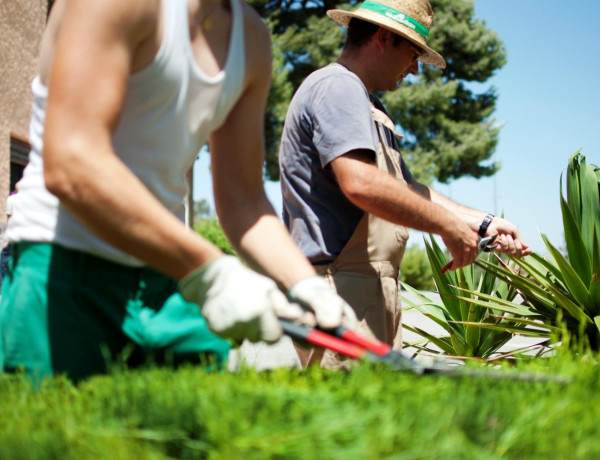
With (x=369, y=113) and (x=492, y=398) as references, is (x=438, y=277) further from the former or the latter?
(x=492, y=398)

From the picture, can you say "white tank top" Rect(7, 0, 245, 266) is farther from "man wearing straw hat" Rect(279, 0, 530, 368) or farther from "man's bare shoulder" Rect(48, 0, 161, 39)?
"man wearing straw hat" Rect(279, 0, 530, 368)

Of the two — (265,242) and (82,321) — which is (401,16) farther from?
(82,321)

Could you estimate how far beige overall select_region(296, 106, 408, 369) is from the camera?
337 centimetres

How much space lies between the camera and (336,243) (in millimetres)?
3398

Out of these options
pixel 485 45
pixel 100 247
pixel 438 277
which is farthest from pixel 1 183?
pixel 485 45

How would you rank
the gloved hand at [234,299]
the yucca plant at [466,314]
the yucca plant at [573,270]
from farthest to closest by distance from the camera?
the yucca plant at [466,314] < the yucca plant at [573,270] < the gloved hand at [234,299]

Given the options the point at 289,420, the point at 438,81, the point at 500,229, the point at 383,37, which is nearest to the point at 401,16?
the point at 383,37

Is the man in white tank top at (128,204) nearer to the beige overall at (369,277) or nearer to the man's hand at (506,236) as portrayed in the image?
the beige overall at (369,277)

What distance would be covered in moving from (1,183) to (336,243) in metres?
15.4

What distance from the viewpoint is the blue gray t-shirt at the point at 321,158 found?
3.27 m

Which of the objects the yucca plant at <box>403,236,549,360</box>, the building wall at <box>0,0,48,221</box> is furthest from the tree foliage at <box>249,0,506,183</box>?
the yucca plant at <box>403,236,549,360</box>

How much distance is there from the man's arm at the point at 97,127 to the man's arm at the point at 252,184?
0.53 meters

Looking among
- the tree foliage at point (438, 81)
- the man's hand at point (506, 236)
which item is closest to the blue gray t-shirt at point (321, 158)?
the man's hand at point (506, 236)

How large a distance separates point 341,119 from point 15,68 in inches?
636
